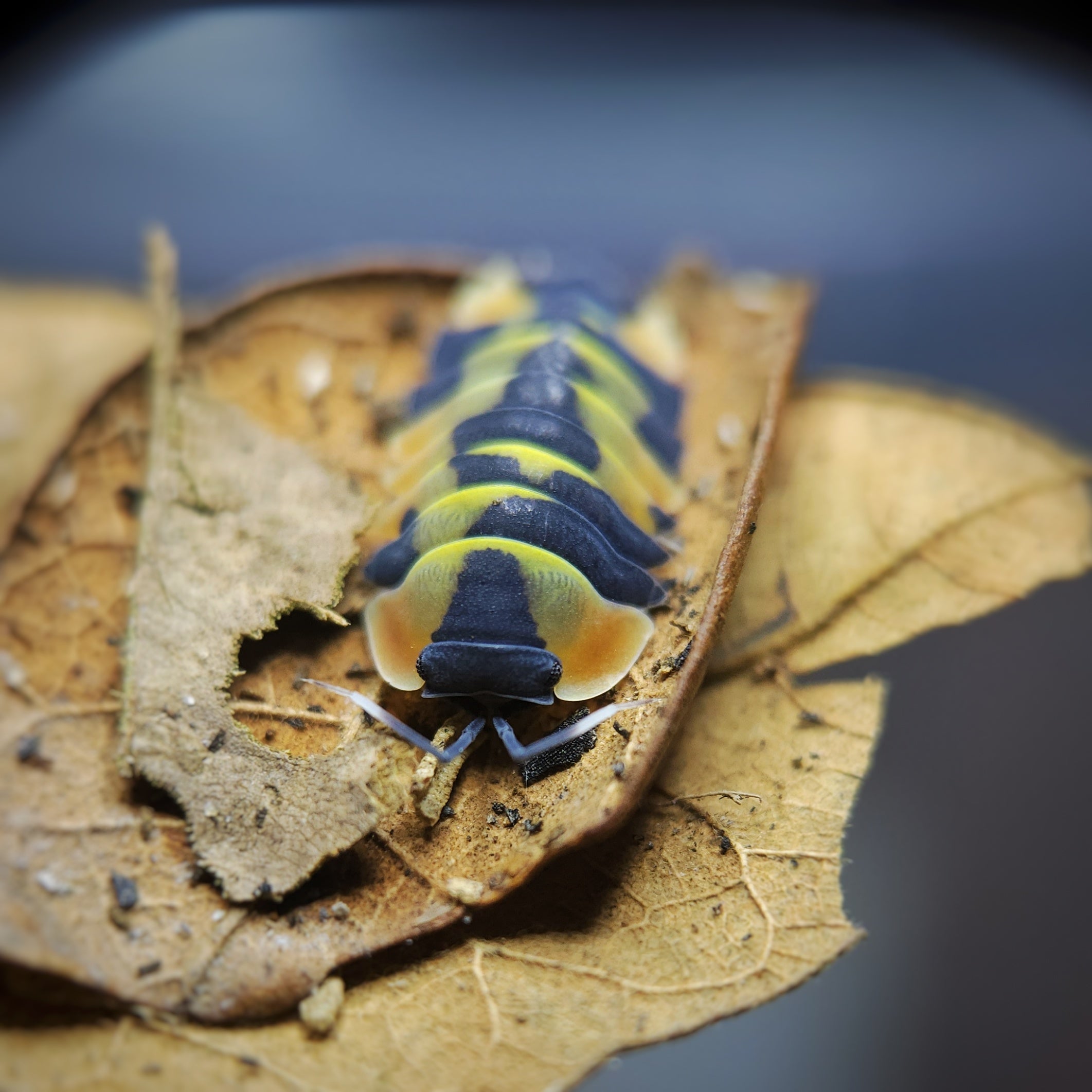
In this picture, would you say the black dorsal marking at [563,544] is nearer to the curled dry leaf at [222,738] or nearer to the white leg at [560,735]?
the curled dry leaf at [222,738]

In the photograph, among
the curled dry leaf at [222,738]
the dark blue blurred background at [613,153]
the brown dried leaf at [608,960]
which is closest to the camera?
the brown dried leaf at [608,960]

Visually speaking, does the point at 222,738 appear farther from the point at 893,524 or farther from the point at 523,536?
the point at 893,524

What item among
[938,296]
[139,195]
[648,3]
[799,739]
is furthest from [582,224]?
[799,739]

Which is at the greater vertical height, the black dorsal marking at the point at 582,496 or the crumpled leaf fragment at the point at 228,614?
the black dorsal marking at the point at 582,496

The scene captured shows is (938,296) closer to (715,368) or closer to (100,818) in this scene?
(715,368)

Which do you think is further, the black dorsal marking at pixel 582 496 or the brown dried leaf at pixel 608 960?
the black dorsal marking at pixel 582 496

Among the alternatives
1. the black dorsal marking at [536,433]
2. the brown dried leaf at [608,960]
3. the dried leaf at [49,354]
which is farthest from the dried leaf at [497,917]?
the dried leaf at [49,354]

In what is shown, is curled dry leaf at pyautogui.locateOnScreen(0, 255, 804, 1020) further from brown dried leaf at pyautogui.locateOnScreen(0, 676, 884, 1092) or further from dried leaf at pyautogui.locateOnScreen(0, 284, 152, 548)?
dried leaf at pyautogui.locateOnScreen(0, 284, 152, 548)
